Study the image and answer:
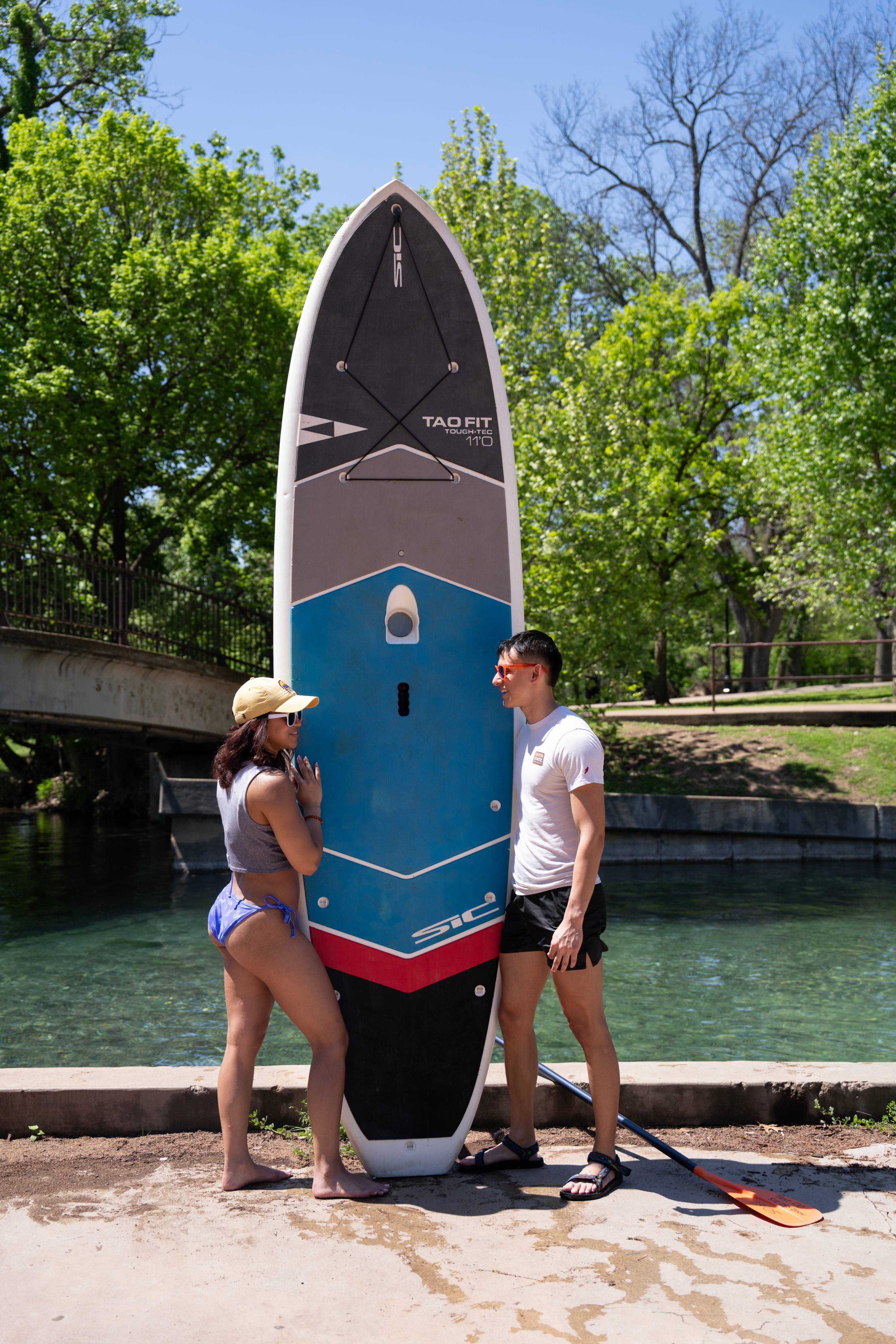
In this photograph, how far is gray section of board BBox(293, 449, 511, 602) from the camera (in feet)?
14.1

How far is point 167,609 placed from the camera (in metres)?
16.7

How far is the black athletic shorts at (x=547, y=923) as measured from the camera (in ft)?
12.1

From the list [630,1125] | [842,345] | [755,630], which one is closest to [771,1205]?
[630,1125]

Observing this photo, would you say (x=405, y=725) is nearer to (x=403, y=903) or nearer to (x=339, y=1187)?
(x=403, y=903)

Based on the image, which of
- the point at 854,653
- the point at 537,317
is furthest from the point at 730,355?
the point at 854,653

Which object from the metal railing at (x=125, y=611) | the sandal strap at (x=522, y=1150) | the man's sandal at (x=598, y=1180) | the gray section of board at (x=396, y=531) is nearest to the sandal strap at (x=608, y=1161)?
the man's sandal at (x=598, y=1180)

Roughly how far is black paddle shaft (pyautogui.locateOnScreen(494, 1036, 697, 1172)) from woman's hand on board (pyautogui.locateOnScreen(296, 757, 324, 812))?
109cm

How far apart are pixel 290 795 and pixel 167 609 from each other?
541 inches

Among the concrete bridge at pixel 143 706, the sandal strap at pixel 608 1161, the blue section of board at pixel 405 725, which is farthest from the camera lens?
the concrete bridge at pixel 143 706

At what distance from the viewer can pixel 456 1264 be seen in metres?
3.04

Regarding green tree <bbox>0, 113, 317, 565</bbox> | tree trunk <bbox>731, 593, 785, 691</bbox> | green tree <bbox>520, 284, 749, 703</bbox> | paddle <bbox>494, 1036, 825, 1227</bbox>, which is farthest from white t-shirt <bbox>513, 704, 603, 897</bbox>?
tree trunk <bbox>731, 593, 785, 691</bbox>

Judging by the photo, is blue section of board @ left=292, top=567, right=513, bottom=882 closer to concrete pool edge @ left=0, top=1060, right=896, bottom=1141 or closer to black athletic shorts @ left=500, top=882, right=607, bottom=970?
black athletic shorts @ left=500, top=882, right=607, bottom=970

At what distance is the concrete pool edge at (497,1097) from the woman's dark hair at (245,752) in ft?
4.14

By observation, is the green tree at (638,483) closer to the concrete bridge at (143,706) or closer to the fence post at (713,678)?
the fence post at (713,678)
